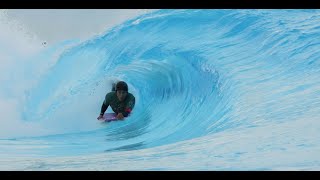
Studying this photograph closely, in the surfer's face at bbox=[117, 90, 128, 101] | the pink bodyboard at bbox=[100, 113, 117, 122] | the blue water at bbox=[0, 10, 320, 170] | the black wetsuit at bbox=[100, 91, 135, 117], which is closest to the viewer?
the blue water at bbox=[0, 10, 320, 170]

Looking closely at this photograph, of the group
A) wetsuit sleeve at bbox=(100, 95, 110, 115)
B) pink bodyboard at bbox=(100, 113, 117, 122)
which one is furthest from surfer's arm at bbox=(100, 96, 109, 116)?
pink bodyboard at bbox=(100, 113, 117, 122)

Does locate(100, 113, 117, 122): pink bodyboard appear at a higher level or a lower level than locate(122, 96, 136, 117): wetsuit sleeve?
lower

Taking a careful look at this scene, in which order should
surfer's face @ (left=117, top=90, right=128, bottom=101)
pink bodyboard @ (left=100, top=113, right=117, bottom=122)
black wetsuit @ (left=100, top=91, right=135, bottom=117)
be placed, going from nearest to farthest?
surfer's face @ (left=117, top=90, right=128, bottom=101), black wetsuit @ (left=100, top=91, right=135, bottom=117), pink bodyboard @ (left=100, top=113, right=117, bottom=122)

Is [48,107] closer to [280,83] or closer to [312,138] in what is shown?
[280,83]

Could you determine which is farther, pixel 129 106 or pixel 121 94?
pixel 129 106

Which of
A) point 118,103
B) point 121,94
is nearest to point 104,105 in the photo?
point 118,103

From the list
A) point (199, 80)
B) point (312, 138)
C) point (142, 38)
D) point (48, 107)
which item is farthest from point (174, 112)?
point (312, 138)

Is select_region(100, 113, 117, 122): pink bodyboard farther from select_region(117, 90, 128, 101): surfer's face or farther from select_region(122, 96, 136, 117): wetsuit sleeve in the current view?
select_region(117, 90, 128, 101): surfer's face

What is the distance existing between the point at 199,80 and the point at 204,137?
4.36ft

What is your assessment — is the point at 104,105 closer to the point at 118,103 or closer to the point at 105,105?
the point at 105,105

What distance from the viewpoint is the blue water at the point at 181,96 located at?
520 cm

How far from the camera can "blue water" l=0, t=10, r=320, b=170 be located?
5195 millimetres

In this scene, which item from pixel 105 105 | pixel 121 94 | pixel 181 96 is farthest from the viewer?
pixel 181 96

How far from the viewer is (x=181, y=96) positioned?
23.2 feet
